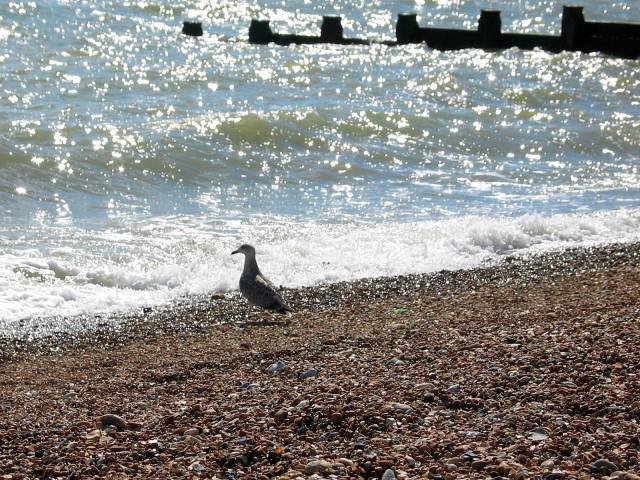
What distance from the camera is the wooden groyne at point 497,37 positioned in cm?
2536

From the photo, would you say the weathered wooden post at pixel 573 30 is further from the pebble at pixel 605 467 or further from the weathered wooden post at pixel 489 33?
the pebble at pixel 605 467

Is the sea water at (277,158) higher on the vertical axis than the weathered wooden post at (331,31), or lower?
lower

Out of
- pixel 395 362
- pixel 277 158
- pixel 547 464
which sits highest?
pixel 547 464

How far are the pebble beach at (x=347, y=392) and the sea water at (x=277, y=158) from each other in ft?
5.72

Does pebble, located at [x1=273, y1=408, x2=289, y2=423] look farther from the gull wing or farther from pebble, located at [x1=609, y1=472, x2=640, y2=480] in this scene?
the gull wing

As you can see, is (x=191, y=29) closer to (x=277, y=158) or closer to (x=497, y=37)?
(x=497, y=37)

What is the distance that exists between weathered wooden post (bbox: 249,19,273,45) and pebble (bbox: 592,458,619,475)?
24.3m

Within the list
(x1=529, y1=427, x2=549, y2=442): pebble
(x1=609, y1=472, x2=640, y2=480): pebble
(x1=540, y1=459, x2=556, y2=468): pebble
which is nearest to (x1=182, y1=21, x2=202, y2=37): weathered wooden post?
(x1=529, y1=427, x2=549, y2=442): pebble

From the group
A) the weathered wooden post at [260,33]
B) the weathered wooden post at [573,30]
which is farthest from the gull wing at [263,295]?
the weathered wooden post at [260,33]

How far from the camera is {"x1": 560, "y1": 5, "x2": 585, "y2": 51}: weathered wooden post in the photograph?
25.7m

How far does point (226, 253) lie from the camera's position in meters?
12.0

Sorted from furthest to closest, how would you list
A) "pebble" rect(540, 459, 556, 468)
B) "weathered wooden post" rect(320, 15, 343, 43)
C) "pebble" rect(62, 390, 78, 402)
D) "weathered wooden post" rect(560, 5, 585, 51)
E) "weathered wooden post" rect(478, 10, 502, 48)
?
"weathered wooden post" rect(320, 15, 343, 43), "weathered wooden post" rect(478, 10, 502, 48), "weathered wooden post" rect(560, 5, 585, 51), "pebble" rect(62, 390, 78, 402), "pebble" rect(540, 459, 556, 468)

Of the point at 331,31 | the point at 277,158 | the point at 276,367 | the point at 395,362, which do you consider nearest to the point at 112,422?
the point at 276,367

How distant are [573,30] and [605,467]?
2226 cm
